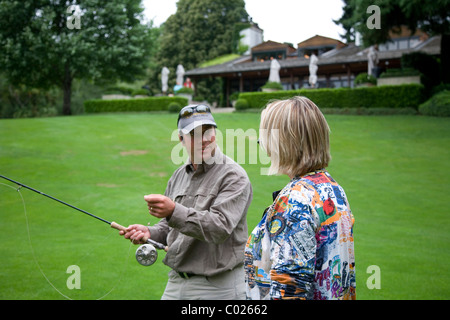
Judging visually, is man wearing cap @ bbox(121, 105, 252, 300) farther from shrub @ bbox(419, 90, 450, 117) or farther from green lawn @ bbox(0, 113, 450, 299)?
shrub @ bbox(419, 90, 450, 117)

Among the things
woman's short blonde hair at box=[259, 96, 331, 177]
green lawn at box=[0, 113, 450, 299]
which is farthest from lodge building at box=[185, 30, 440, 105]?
woman's short blonde hair at box=[259, 96, 331, 177]

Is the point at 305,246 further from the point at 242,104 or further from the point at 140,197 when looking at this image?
the point at 242,104

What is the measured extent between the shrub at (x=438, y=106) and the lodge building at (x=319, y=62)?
9864 mm

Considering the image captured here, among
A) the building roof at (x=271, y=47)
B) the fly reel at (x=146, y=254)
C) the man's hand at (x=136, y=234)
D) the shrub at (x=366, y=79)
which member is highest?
the building roof at (x=271, y=47)

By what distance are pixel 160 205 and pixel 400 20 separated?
22365mm

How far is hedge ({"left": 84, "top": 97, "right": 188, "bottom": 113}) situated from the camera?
30125 millimetres

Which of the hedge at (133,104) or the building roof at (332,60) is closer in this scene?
the building roof at (332,60)

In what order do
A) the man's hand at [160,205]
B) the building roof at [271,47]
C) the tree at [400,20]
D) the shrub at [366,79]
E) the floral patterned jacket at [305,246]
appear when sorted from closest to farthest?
the floral patterned jacket at [305,246]
the man's hand at [160,205]
the tree at [400,20]
the shrub at [366,79]
the building roof at [271,47]

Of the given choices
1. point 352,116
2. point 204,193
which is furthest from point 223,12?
point 204,193

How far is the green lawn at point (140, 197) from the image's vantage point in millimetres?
5430

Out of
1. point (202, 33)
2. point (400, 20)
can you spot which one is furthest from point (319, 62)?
point (202, 33)

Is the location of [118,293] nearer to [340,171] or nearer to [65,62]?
[340,171]

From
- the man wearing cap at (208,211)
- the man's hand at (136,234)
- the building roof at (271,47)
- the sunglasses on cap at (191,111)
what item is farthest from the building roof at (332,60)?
the man's hand at (136,234)

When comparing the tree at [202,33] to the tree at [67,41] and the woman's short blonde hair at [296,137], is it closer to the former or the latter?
the tree at [67,41]
